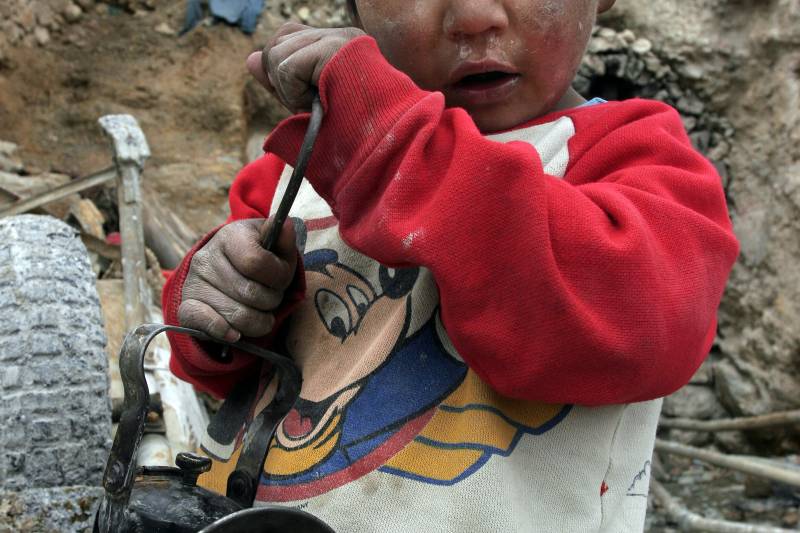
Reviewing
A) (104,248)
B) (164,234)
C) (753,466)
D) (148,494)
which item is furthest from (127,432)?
(164,234)

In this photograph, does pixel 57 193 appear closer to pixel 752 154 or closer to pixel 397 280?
pixel 397 280

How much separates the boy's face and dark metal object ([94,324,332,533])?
1.28 feet

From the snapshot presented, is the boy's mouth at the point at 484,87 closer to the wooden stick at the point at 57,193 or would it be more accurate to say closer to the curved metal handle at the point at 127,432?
the curved metal handle at the point at 127,432

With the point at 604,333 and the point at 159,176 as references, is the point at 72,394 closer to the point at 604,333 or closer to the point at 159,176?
the point at 604,333

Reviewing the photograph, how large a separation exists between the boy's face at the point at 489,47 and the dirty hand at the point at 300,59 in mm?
126

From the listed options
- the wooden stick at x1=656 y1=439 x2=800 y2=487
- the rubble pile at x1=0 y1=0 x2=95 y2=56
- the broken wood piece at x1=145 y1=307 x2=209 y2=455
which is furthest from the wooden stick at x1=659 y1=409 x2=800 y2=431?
the rubble pile at x1=0 y1=0 x2=95 y2=56

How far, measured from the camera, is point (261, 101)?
454 cm

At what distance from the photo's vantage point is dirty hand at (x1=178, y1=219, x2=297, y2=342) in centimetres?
101

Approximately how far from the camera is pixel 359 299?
3.45 feet

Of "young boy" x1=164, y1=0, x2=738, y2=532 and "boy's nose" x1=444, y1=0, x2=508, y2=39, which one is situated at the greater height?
"boy's nose" x1=444, y1=0, x2=508, y2=39

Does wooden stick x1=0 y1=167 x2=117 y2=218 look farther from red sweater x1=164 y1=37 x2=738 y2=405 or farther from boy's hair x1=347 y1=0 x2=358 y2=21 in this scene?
red sweater x1=164 y1=37 x2=738 y2=405

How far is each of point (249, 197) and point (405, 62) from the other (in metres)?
0.36

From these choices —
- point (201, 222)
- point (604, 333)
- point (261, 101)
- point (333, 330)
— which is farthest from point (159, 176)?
point (604, 333)

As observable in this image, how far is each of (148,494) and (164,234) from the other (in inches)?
116
